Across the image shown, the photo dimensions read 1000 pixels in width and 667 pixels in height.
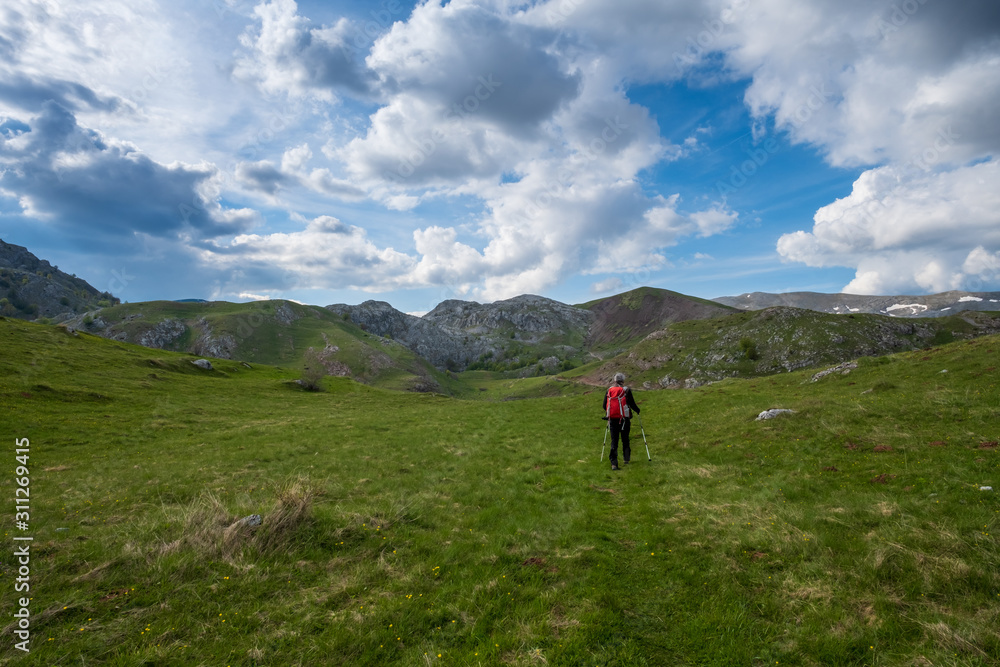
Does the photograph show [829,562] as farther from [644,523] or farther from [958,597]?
[644,523]

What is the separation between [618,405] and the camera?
19016 mm

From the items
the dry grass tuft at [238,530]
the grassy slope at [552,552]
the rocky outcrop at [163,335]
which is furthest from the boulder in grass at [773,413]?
the rocky outcrop at [163,335]

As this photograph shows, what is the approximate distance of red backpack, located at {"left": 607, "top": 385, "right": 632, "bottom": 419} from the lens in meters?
18.9

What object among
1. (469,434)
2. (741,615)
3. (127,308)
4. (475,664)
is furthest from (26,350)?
(127,308)

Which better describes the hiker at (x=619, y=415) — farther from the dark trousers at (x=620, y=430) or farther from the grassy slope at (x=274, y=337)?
the grassy slope at (x=274, y=337)

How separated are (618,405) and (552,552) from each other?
1012cm

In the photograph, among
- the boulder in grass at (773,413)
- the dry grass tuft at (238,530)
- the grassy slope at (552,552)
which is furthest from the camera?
the boulder in grass at (773,413)

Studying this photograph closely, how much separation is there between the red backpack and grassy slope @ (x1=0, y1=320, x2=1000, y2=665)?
8.15 ft

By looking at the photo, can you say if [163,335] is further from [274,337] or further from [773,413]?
[773,413]

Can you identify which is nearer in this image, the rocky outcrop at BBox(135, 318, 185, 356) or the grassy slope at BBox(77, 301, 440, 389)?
the rocky outcrop at BBox(135, 318, 185, 356)

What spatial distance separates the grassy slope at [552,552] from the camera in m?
6.62

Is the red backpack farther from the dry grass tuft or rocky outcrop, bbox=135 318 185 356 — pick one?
rocky outcrop, bbox=135 318 185 356

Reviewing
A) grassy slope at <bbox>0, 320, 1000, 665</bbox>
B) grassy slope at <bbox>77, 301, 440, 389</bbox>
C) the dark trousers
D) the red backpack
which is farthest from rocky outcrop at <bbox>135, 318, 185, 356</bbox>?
the dark trousers

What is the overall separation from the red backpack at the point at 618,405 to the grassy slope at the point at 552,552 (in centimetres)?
248
